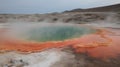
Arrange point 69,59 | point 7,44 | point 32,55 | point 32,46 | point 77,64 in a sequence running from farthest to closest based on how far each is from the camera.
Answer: point 7,44 < point 32,46 < point 32,55 < point 69,59 < point 77,64

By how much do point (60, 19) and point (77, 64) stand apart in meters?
19.4

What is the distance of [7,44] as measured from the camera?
10375 mm

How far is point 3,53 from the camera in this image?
8359 millimetres

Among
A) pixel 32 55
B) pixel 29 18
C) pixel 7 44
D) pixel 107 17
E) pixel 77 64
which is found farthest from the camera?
pixel 29 18

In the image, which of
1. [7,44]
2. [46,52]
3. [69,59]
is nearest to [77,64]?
[69,59]

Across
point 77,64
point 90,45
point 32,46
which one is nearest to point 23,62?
point 77,64

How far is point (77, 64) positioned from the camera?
22.7ft

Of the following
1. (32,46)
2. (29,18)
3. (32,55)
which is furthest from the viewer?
(29,18)

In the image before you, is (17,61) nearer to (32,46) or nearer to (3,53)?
(3,53)

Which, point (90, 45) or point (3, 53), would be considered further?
point (90, 45)

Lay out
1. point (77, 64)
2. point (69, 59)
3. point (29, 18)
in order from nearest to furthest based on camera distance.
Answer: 1. point (77, 64)
2. point (69, 59)
3. point (29, 18)

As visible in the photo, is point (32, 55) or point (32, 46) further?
point (32, 46)

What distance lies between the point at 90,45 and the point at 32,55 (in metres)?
2.70

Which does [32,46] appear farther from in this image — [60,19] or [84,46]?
[60,19]
